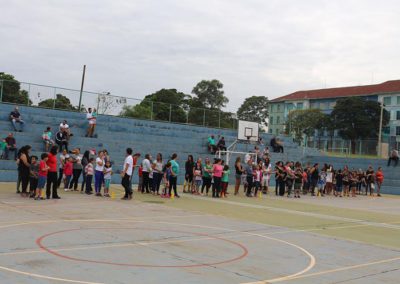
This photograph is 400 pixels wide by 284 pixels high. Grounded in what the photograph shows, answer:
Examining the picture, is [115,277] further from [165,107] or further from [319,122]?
[319,122]

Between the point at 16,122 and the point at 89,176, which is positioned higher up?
the point at 16,122

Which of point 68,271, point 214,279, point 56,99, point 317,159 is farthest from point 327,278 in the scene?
point 317,159

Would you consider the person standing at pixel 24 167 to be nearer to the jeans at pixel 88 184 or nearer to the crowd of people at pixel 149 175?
the crowd of people at pixel 149 175

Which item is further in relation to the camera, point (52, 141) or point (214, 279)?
point (52, 141)

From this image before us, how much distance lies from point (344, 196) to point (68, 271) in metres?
24.2

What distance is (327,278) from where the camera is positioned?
290 inches

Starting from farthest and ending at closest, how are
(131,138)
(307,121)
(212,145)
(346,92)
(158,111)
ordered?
(346,92) → (307,121) → (158,111) → (212,145) → (131,138)

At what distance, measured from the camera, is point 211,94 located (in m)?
95.8

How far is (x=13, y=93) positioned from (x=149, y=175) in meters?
14.1

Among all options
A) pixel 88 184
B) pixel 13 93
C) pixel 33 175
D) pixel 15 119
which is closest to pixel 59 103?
pixel 13 93

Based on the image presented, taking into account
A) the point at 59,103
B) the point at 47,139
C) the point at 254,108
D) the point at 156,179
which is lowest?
the point at 156,179

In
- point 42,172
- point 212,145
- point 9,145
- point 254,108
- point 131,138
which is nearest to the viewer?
point 42,172

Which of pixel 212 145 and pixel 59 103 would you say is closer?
pixel 59 103

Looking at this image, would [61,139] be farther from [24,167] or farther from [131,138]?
[24,167]
